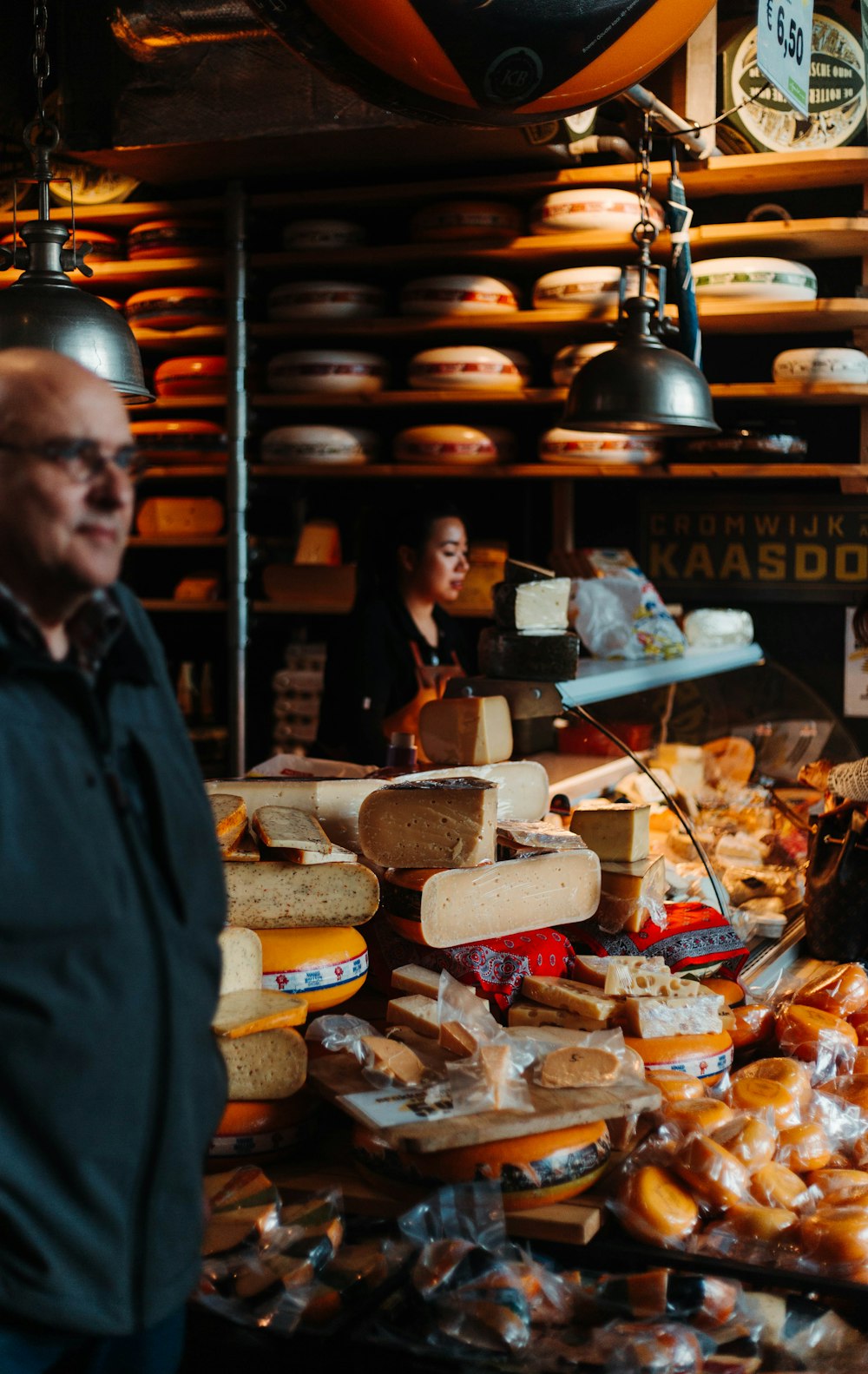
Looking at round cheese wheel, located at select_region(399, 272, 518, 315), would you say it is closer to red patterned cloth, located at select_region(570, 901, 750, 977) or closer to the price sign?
the price sign

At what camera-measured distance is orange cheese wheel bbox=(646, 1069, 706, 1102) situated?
157 centimetres

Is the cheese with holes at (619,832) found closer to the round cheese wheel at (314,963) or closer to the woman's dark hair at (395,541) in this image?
the round cheese wheel at (314,963)

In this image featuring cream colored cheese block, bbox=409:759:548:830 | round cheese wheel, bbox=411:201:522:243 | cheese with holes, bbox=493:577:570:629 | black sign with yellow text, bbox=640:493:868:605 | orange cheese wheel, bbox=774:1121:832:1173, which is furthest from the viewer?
black sign with yellow text, bbox=640:493:868:605

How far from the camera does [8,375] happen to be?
0.76 m

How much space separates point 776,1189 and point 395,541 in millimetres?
2783

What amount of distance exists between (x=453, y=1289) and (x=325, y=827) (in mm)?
844

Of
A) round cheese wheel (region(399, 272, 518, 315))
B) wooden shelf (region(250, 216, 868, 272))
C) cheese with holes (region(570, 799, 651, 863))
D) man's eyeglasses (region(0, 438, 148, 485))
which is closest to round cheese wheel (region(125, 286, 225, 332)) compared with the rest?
wooden shelf (region(250, 216, 868, 272))

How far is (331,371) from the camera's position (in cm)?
436

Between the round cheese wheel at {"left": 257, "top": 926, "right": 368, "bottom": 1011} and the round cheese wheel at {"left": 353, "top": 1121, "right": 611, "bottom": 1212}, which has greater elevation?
the round cheese wheel at {"left": 257, "top": 926, "right": 368, "bottom": 1011}

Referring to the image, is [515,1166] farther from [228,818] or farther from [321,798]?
[321,798]

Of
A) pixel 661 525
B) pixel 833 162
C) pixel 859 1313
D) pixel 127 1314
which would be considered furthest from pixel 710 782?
pixel 127 1314

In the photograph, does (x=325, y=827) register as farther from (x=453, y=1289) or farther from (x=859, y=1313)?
(x=859, y=1313)

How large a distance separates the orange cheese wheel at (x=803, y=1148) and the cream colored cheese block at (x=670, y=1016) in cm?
17

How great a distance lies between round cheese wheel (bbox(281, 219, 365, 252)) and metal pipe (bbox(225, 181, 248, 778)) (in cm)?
18
